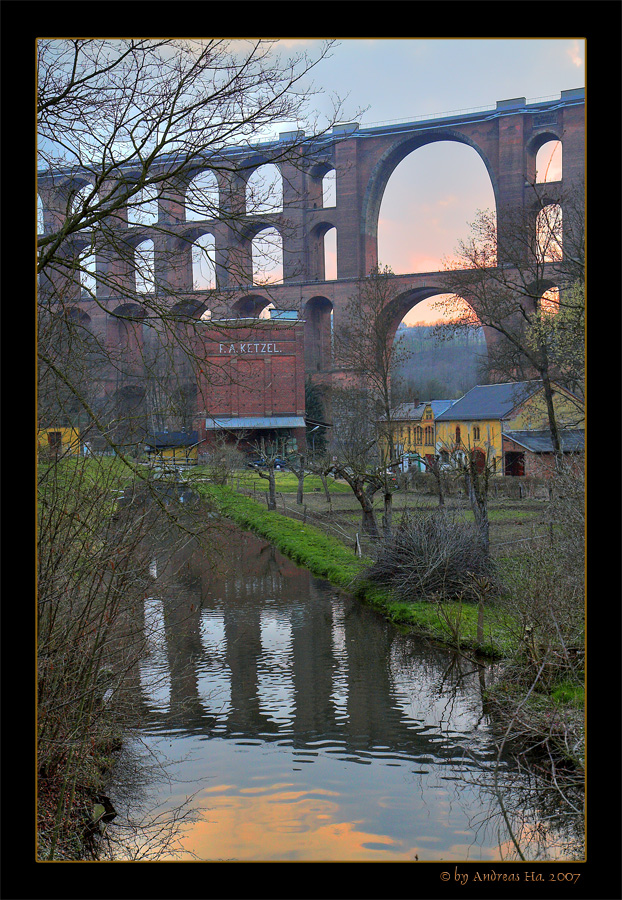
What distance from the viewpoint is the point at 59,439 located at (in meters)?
5.37

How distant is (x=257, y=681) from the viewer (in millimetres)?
9352

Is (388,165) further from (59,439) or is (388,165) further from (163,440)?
(59,439)

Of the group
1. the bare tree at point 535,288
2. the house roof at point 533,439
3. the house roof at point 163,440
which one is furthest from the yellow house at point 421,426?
the house roof at point 163,440

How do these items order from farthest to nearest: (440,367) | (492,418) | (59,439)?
1. (440,367)
2. (492,418)
3. (59,439)

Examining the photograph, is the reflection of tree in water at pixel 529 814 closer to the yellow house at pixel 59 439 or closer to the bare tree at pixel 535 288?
the yellow house at pixel 59 439

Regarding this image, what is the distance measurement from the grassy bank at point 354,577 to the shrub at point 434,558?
32cm

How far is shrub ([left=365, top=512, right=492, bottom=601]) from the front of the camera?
12898 millimetres

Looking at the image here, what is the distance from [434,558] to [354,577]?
216 cm

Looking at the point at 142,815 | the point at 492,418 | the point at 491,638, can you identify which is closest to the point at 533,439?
the point at 492,418

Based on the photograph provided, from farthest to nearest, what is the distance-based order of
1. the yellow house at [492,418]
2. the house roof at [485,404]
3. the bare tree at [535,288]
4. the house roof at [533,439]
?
the house roof at [485,404] → the house roof at [533,439] → the yellow house at [492,418] → the bare tree at [535,288]

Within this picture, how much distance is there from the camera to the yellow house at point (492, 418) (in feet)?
93.0

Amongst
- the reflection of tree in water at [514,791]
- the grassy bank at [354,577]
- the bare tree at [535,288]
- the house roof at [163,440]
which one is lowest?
the reflection of tree in water at [514,791]

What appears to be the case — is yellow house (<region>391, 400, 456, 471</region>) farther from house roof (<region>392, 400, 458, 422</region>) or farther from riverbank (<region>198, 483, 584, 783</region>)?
riverbank (<region>198, 483, 584, 783</region>)
